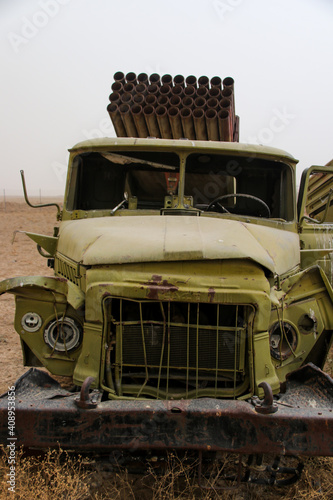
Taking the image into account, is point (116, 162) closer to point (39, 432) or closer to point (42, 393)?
point (42, 393)

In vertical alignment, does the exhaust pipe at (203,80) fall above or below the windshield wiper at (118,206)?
above

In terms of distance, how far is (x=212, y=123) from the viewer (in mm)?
5332

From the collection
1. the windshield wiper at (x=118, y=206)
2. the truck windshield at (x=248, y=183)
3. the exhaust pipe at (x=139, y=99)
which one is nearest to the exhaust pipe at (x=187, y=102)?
the exhaust pipe at (x=139, y=99)

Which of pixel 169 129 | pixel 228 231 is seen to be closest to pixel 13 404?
pixel 228 231

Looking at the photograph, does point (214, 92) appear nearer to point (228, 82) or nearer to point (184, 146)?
point (228, 82)

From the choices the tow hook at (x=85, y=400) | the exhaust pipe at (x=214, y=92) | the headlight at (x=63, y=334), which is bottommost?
the tow hook at (x=85, y=400)

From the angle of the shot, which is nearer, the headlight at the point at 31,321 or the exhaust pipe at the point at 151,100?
the headlight at the point at 31,321

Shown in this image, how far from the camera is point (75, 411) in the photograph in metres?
2.29

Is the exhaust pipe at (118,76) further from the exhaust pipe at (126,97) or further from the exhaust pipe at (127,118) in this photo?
the exhaust pipe at (127,118)

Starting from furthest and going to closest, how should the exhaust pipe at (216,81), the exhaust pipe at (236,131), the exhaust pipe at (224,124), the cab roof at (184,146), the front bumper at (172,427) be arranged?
the exhaust pipe at (236,131) < the exhaust pipe at (216,81) < the exhaust pipe at (224,124) < the cab roof at (184,146) < the front bumper at (172,427)

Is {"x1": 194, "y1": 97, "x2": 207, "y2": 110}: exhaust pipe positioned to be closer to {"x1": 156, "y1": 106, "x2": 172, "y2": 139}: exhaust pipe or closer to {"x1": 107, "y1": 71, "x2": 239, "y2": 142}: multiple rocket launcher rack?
{"x1": 107, "y1": 71, "x2": 239, "y2": 142}: multiple rocket launcher rack

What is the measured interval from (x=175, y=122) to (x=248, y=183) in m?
1.43

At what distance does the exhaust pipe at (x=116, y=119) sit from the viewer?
5.48m

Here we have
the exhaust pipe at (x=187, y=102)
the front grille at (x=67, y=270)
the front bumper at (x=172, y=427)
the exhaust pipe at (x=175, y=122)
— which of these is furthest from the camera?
the exhaust pipe at (x=187, y=102)
